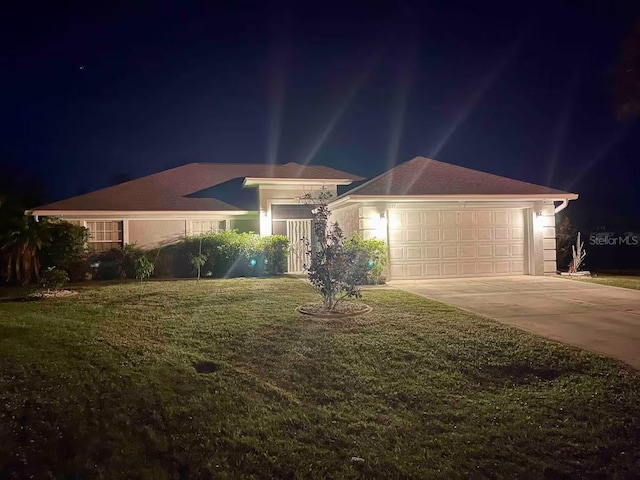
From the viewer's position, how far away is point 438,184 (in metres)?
16.0

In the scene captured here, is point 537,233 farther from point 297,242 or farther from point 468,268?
point 297,242

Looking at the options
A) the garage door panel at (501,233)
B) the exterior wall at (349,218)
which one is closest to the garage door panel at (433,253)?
the garage door panel at (501,233)

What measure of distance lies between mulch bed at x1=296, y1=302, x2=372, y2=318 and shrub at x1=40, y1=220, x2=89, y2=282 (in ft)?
30.3

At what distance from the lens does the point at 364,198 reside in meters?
14.6

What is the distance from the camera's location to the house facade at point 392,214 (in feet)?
50.4

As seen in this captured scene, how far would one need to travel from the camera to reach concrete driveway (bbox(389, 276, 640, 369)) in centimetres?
745

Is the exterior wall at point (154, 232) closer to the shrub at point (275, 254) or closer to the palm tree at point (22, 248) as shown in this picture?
the palm tree at point (22, 248)

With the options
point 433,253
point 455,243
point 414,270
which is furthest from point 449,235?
point 414,270

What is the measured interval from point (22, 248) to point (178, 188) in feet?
21.9

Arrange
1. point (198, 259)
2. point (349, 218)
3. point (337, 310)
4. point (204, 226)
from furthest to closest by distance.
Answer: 1. point (204, 226)
2. point (349, 218)
3. point (198, 259)
4. point (337, 310)

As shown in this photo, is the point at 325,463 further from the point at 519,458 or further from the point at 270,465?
the point at 519,458

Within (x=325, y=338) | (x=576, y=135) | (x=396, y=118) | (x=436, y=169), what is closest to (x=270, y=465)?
(x=325, y=338)

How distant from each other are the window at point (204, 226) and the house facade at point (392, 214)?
4 centimetres

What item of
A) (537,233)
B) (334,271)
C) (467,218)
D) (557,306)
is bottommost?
(557,306)
